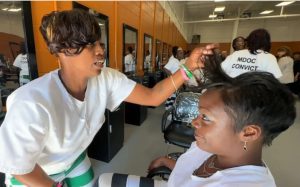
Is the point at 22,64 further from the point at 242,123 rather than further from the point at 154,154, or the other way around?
the point at 154,154

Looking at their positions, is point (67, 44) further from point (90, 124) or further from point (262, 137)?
point (262, 137)

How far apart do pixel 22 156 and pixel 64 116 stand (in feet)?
0.72

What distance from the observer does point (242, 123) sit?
0.66m

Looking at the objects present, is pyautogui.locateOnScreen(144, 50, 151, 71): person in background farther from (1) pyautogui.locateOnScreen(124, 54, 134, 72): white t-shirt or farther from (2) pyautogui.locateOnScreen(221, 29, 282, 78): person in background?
(2) pyautogui.locateOnScreen(221, 29, 282, 78): person in background

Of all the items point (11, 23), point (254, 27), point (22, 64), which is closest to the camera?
point (11, 23)

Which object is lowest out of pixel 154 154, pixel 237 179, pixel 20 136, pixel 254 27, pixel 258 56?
pixel 154 154

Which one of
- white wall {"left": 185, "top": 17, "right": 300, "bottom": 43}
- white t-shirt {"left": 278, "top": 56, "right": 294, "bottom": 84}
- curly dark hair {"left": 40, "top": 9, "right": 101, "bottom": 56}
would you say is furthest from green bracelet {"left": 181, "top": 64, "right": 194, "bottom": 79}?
white wall {"left": 185, "top": 17, "right": 300, "bottom": 43}

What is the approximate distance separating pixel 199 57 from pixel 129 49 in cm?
276

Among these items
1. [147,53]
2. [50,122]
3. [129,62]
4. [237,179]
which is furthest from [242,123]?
[147,53]

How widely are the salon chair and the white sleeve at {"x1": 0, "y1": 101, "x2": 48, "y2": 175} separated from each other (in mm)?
1441

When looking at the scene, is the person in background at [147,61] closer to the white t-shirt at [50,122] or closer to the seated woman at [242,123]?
the white t-shirt at [50,122]

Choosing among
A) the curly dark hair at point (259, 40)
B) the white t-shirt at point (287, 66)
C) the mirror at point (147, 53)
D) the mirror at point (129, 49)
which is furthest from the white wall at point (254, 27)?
the curly dark hair at point (259, 40)

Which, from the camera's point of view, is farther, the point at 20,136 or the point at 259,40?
the point at 259,40

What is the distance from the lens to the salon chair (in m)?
1.95
